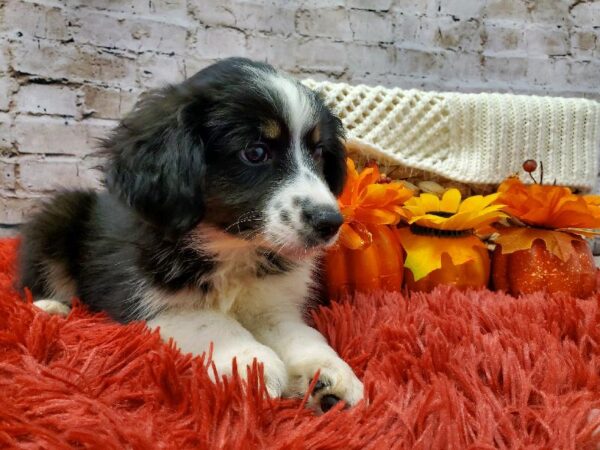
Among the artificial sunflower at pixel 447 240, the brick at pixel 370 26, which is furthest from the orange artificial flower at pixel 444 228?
the brick at pixel 370 26

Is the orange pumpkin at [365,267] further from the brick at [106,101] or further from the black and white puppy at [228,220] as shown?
the brick at [106,101]

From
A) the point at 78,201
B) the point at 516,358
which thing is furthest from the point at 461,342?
the point at 78,201

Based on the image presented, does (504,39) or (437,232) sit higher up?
(504,39)

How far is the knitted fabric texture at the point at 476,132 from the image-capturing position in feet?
6.24

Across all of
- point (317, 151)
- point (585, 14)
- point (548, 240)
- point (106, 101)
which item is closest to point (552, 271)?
point (548, 240)

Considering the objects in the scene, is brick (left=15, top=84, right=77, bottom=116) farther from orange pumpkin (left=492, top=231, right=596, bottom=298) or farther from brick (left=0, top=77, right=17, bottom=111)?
orange pumpkin (left=492, top=231, right=596, bottom=298)

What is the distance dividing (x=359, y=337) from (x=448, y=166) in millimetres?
1006

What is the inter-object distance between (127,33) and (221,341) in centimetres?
165

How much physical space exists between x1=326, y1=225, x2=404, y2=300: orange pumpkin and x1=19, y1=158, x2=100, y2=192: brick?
1.17 metres

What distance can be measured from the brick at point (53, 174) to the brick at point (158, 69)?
0.47 m

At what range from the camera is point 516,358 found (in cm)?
101

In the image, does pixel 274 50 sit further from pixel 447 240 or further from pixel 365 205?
pixel 447 240

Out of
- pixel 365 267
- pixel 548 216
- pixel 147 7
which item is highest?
pixel 147 7

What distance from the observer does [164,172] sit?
3.60ft
